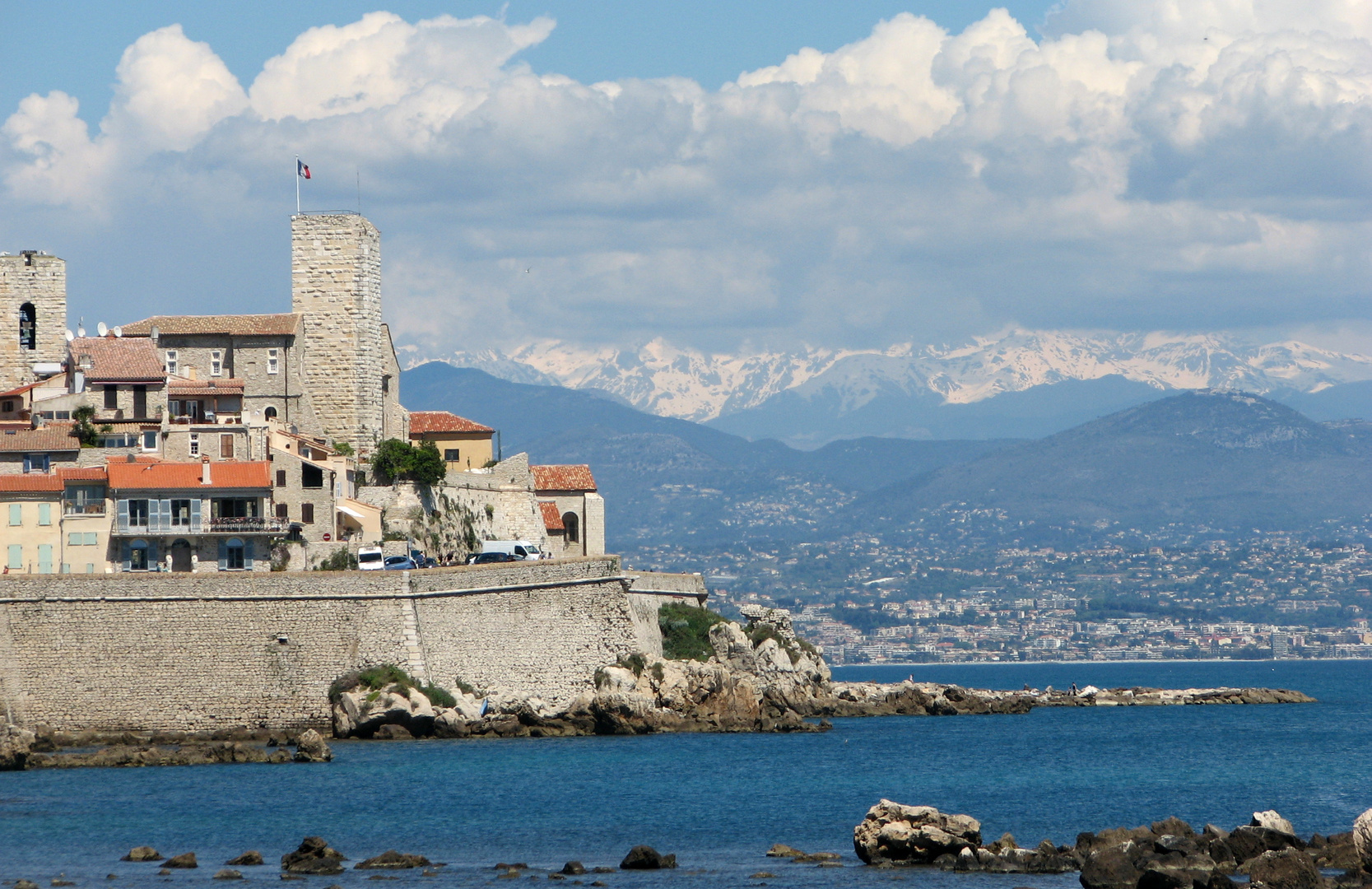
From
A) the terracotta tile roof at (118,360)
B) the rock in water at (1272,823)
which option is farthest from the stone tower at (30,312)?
the rock in water at (1272,823)

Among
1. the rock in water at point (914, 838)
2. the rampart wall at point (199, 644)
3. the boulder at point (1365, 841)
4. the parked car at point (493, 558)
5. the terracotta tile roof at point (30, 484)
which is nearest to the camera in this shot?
the boulder at point (1365, 841)

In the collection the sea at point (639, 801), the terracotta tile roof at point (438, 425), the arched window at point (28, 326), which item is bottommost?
the sea at point (639, 801)

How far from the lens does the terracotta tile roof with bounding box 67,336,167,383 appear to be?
251ft

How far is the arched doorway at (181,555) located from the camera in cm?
7075

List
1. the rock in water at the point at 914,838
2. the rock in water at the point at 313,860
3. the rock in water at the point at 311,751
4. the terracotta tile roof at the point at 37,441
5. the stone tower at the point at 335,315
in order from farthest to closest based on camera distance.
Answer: the stone tower at the point at 335,315 → the terracotta tile roof at the point at 37,441 → the rock in water at the point at 311,751 → the rock in water at the point at 914,838 → the rock in water at the point at 313,860

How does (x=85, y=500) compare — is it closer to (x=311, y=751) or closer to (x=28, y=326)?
(x=311, y=751)

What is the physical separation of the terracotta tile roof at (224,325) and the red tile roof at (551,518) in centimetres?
1391

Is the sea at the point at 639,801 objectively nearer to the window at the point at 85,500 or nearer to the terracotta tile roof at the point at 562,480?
the window at the point at 85,500

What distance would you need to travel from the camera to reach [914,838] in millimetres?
46938

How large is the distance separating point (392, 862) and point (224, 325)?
40639 mm

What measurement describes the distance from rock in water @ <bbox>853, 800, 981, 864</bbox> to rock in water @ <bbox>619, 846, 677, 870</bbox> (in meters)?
4.95

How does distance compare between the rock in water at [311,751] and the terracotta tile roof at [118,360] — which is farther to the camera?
the terracotta tile roof at [118,360]

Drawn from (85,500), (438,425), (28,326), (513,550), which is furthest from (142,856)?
(28,326)

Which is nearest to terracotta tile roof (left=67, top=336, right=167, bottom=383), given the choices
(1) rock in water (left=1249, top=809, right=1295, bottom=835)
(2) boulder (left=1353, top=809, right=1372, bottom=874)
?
(1) rock in water (left=1249, top=809, right=1295, bottom=835)
